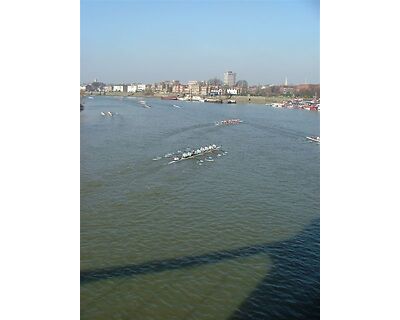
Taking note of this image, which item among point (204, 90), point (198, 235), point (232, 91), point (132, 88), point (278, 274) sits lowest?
Answer: point (278, 274)

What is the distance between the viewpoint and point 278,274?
13.3 feet

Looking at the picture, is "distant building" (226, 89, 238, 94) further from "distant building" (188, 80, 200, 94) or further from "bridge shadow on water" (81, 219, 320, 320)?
"bridge shadow on water" (81, 219, 320, 320)

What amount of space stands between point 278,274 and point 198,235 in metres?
1.22

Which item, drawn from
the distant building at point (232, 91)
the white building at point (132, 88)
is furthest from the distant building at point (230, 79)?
the white building at point (132, 88)

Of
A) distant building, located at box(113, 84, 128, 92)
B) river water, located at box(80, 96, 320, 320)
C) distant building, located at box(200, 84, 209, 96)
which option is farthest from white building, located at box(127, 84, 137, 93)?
river water, located at box(80, 96, 320, 320)

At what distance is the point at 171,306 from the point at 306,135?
1091 cm

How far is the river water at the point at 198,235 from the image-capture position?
3529 mm

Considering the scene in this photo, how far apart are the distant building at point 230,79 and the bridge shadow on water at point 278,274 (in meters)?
30.9

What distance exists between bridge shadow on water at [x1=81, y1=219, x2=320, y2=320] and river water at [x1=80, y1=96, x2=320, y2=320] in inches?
0.4

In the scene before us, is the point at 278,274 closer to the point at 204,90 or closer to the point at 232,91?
the point at 232,91

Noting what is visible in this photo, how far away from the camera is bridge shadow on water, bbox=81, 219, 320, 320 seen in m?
3.42

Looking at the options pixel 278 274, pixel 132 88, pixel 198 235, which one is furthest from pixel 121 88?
pixel 278 274
